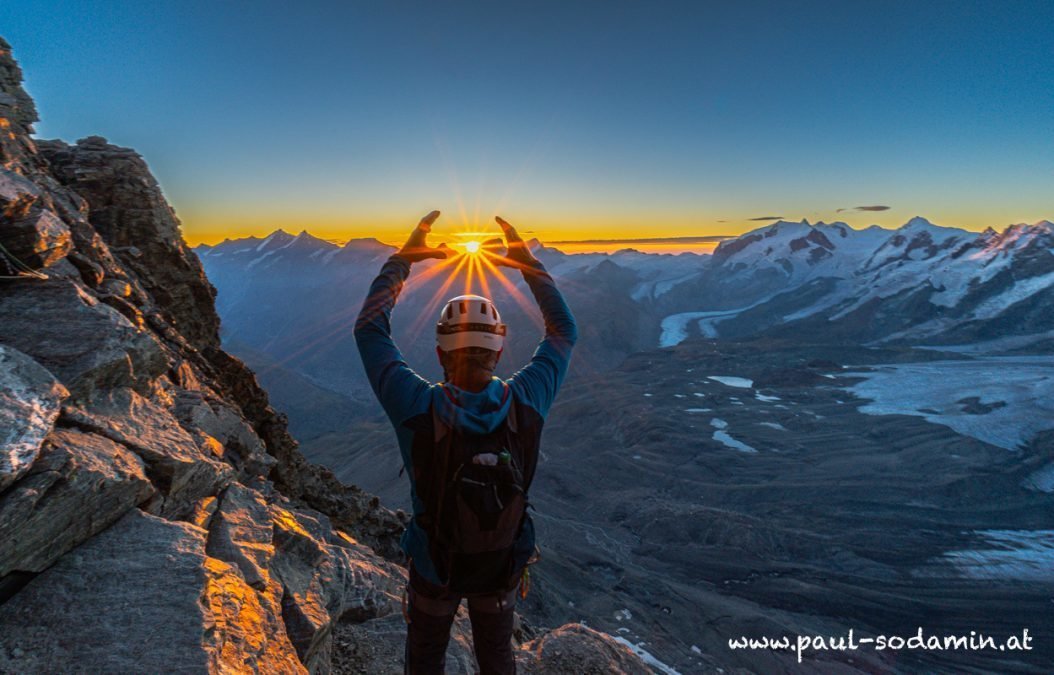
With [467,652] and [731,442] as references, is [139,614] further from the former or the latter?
[731,442]

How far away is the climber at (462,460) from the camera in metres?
3.11

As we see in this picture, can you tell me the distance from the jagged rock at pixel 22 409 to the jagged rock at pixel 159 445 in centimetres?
41

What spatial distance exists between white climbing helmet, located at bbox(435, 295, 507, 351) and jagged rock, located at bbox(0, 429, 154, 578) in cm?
278

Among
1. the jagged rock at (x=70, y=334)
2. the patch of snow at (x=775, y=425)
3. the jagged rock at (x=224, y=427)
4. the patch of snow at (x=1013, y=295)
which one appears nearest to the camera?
the jagged rock at (x=70, y=334)

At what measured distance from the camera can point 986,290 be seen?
185 metres

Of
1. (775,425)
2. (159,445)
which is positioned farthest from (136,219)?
(775,425)

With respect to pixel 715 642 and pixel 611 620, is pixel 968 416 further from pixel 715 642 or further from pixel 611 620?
pixel 611 620

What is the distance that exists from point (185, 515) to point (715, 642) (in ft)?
149

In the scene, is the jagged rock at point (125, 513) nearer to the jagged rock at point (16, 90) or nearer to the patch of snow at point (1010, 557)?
the jagged rock at point (16, 90)

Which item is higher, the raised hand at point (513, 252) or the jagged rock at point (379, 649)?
the raised hand at point (513, 252)

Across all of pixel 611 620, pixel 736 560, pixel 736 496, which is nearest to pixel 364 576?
pixel 611 620

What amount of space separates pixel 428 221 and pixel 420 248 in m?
0.40

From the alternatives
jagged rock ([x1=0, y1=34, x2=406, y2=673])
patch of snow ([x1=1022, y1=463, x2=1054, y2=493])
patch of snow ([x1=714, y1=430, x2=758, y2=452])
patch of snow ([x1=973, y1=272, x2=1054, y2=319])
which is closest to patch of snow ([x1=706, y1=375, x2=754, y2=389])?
patch of snow ([x1=714, y1=430, x2=758, y2=452])

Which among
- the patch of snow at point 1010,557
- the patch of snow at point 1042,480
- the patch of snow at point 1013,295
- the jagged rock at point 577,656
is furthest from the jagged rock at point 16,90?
the patch of snow at point 1013,295
